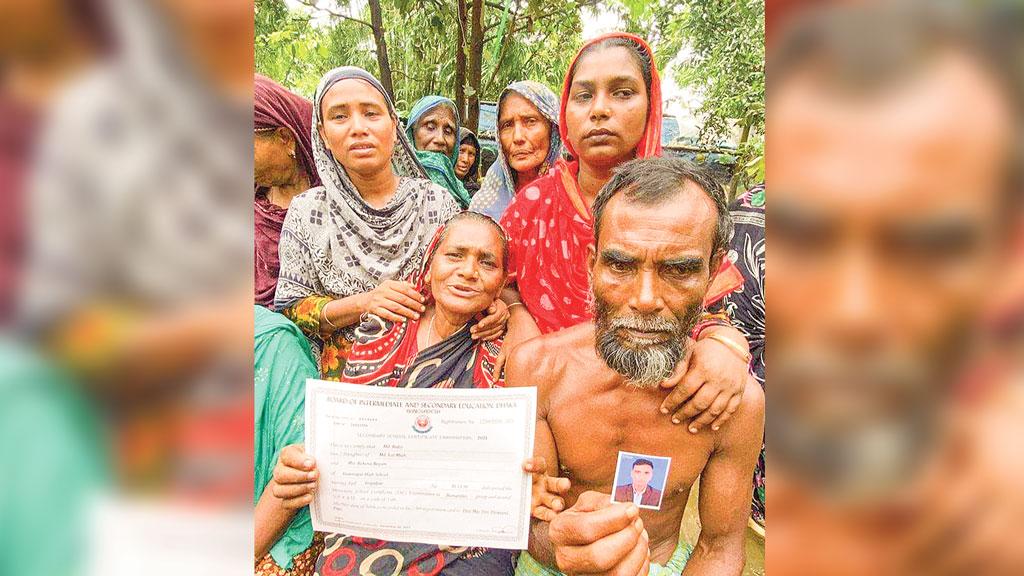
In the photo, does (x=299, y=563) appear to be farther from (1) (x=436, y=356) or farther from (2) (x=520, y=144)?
(2) (x=520, y=144)

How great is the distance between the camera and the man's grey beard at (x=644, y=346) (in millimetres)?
1450

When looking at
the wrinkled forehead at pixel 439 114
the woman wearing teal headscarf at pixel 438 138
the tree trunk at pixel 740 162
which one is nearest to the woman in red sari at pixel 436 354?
the woman wearing teal headscarf at pixel 438 138

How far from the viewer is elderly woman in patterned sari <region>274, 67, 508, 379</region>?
1571mm

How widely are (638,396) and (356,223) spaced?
2.98 feet

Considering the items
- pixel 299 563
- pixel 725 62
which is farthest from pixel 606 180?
pixel 299 563

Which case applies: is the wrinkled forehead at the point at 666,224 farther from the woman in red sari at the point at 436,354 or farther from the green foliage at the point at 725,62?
the woman in red sari at the point at 436,354

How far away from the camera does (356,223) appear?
1597 millimetres

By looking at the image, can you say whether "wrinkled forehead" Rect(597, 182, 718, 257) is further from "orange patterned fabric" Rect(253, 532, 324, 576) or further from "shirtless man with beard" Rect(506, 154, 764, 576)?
"orange patterned fabric" Rect(253, 532, 324, 576)

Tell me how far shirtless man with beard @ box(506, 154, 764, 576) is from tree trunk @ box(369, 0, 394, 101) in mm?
673

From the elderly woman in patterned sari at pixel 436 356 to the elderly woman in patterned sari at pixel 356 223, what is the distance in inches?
1.5
